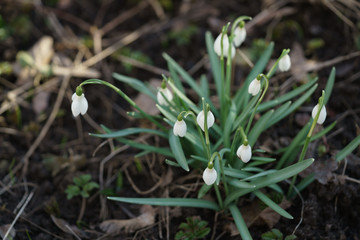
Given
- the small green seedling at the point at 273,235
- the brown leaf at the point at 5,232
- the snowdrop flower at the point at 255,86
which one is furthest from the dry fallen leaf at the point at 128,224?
the snowdrop flower at the point at 255,86

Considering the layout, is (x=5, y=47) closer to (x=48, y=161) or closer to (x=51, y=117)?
(x=51, y=117)

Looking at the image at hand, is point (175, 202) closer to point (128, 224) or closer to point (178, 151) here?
point (178, 151)

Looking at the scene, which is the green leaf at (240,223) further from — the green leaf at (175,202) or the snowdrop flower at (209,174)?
the snowdrop flower at (209,174)

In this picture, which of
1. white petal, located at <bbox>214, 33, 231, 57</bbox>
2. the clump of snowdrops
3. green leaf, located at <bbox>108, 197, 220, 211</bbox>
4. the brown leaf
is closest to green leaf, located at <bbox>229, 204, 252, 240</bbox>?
the clump of snowdrops

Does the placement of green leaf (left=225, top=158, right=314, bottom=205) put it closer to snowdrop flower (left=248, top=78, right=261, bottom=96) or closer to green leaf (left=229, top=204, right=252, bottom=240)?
green leaf (left=229, top=204, right=252, bottom=240)

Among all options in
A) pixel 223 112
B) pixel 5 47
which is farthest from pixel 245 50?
pixel 5 47

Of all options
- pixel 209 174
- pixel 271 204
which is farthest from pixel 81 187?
pixel 271 204
